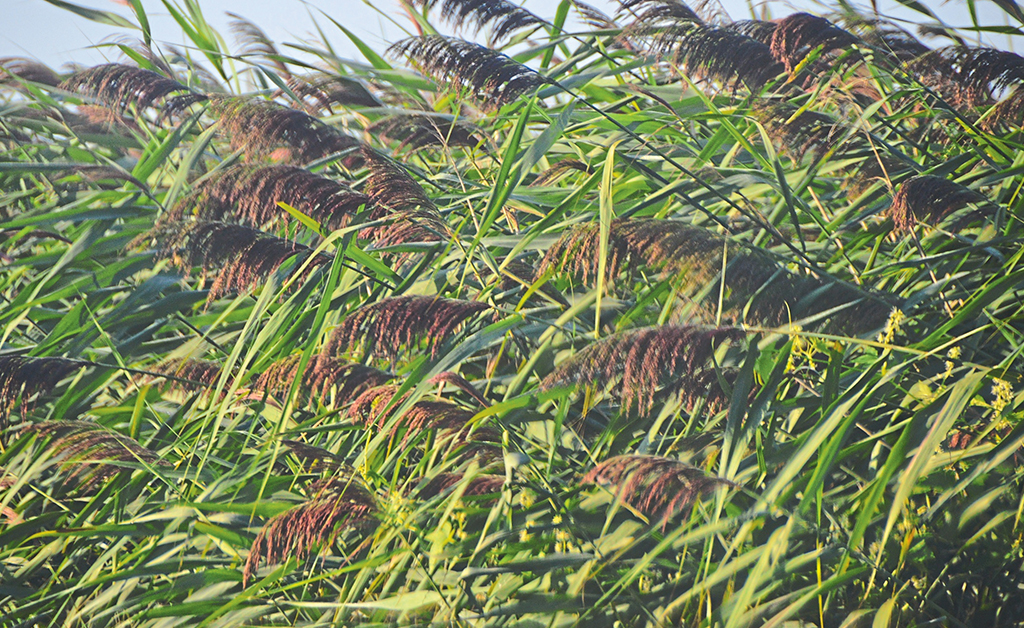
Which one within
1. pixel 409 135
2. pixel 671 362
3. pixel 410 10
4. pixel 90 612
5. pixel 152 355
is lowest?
pixel 90 612

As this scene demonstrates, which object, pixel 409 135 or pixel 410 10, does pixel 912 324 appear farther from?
pixel 410 10

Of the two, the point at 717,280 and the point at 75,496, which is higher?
the point at 717,280

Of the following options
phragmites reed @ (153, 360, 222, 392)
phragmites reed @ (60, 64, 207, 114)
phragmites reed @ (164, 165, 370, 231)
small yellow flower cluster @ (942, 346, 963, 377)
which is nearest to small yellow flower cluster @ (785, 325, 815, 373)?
small yellow flower cluster @ (942, 346, 963, 377)

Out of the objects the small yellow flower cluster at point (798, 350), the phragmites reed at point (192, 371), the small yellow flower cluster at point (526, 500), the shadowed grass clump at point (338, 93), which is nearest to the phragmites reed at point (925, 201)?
the small yellow flower cluster at point (798, 350)

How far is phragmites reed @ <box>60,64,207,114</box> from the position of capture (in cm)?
172

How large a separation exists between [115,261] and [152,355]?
0.41 m

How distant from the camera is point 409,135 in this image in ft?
6.03

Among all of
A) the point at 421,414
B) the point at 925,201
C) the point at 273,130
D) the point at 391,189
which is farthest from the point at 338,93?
the point at 925,201

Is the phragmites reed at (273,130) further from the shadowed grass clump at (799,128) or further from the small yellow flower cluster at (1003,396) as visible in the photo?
the small yellow flower cluster at (1003,396)

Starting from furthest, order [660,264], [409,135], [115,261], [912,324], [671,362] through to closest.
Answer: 1. [115,261]
2. [409,135]
3. [912,324]
4. [660,264]
5. [671,362]

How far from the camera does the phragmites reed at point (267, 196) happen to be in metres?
1.37

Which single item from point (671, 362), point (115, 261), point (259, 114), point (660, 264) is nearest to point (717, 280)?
point (660, 264)

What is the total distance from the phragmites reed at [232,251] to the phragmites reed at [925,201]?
1101 millimetres

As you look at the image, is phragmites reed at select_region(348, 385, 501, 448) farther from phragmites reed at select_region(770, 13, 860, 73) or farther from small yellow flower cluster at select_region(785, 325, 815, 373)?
phragmites reed at select_region(770, 13, 860, 73)
